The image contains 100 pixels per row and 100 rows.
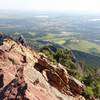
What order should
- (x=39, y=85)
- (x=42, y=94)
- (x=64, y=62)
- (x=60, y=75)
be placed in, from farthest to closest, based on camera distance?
1. (x=64, y=62)
2. (x=60, y=75)
3. (x=39, y=85)
4. (x=42, y=94)

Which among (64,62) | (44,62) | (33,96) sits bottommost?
(64,62)

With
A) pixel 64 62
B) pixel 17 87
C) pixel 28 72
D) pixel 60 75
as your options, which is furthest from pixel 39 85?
pixel 64 62

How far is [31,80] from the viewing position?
1380 inches

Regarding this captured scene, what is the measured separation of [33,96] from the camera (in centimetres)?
2938

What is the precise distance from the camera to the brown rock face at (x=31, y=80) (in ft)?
97.9

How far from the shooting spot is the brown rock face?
97.9ft

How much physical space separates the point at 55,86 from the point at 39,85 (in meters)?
7.50

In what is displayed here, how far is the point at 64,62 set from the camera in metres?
72.2

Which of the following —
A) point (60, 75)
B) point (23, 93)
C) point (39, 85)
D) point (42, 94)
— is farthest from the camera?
point (60, 75)

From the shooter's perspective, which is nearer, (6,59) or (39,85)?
(39,85)

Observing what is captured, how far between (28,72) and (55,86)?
6.37 meters

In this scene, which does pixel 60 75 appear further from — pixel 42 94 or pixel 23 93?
Result: pixel 23 93

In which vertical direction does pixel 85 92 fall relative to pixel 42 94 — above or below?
below

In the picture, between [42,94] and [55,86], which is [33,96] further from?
[55,86]
